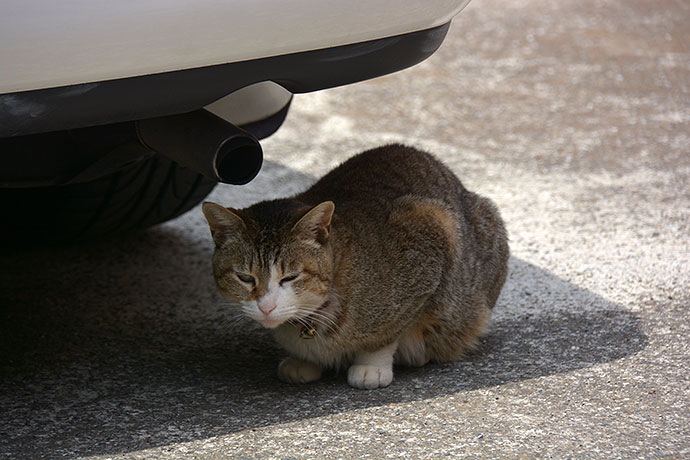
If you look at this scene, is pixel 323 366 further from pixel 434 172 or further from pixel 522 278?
pixel 522 278

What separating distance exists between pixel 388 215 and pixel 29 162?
3.45 ft

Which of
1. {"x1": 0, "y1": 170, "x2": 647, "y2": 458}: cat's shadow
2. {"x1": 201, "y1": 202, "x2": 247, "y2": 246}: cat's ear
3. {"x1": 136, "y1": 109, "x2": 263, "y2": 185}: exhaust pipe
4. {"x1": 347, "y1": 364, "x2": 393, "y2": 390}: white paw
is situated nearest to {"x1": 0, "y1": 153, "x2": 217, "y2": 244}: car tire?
{"x1": 0, "y1": 170, "x2": 647, "y2": 458}: cat's shadow

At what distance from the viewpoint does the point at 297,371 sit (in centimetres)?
264

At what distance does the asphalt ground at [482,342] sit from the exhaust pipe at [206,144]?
69 centimetres

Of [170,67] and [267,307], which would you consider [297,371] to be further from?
[170,67]

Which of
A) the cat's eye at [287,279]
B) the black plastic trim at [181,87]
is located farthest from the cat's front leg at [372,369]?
the black plastic trim at [181,87]

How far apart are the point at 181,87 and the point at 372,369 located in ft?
3.36

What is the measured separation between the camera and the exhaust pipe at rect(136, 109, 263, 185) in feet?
7.22

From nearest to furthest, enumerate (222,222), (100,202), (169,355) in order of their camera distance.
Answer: (222,222)
(169,355)
(100,202)

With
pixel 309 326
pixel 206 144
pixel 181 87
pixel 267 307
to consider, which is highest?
pixel 181 87

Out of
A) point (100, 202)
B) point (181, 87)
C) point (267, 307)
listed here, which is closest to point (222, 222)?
point (267, 307)

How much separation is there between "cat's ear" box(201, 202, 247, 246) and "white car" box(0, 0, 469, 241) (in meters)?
0.21

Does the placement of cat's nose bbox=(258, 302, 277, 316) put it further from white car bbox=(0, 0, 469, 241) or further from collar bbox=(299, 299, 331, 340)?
white car bbox=(0, 0, 469, 241)

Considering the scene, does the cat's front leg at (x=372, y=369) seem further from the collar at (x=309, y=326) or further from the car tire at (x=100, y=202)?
the car tire at (x=100, y=202)
